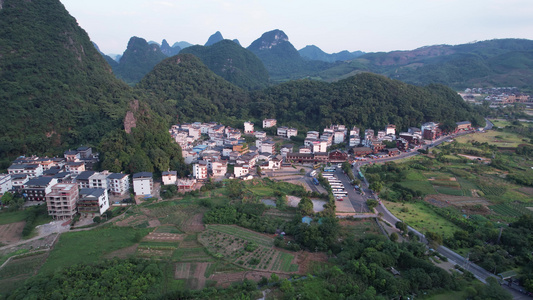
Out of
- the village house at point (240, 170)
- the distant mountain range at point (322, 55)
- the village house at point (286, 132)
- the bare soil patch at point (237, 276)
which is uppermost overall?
the distant mountain range at point (322, 55)

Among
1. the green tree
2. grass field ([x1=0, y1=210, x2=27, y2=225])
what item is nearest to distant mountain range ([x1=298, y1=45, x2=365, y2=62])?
the green tree

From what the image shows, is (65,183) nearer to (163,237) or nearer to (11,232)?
(11,232)

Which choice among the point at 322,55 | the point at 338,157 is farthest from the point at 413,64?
the point at 322,55

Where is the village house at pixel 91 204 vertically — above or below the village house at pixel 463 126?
below

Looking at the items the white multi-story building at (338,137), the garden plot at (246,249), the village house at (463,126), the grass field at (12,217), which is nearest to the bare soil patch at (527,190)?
the white multi-story building at (338,137)

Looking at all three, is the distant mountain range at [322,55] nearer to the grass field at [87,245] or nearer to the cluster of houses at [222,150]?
the cluster of houses at [222,150]

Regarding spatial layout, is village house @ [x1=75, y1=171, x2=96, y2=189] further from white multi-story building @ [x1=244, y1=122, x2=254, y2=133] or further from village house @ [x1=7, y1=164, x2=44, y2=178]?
white multi-story building @ [x1=244, y1=122, x2=254, y2=133]
